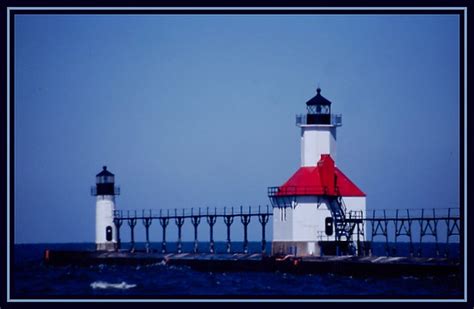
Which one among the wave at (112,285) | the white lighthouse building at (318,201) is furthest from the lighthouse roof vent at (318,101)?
the wave at (112,285)

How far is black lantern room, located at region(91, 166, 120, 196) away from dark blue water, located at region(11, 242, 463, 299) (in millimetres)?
12890

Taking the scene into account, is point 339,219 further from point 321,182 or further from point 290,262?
point 290,262

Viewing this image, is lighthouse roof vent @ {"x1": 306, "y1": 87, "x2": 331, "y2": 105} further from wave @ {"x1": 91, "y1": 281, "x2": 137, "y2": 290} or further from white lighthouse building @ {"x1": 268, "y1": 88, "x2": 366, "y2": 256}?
wave @ {"x1": 91, "y1": 281, "x2": 137, "y2": 290}

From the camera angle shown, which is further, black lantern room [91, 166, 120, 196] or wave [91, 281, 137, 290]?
black lantern room [91, 166, 120, 196]

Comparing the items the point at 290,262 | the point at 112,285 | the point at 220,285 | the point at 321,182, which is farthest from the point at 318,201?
the point at 112,285

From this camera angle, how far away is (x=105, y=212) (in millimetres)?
87688

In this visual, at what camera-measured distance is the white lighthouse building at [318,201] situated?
7119 cm

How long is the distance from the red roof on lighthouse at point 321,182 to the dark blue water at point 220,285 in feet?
17.5

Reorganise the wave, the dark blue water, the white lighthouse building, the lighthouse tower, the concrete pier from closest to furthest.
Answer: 1. the dark blue water
2. the wave
3. the concrete pier
4. the white lighthouse building
5. the lighthouse tower

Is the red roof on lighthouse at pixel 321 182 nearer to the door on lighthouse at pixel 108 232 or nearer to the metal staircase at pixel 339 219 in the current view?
the metal staircase at pixel 339 219

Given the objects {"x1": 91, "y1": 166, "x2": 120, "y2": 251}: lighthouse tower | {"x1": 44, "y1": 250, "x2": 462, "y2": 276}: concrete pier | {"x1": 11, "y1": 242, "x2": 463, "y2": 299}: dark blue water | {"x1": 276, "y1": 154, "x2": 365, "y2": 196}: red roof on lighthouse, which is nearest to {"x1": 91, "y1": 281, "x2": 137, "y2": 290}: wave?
{"x1": 11, "y1": 242, "x2": 463, "y2": 299}: dark blue water

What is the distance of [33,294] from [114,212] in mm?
29393

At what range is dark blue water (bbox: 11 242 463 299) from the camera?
55.8m
